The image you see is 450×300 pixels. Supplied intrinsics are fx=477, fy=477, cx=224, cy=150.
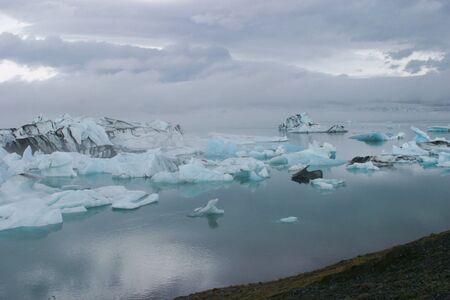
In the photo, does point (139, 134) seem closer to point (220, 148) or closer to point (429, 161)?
point (220, 148)

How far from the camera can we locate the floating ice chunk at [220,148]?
127 feet

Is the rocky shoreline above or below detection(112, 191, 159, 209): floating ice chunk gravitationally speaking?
above

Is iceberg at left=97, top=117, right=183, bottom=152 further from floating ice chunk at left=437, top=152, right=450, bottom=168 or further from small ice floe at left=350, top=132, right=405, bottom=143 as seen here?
floating ice chunk at left=437, top=152, right=450, bottom=168

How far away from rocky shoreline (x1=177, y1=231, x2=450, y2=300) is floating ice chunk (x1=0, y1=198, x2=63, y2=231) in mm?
8976

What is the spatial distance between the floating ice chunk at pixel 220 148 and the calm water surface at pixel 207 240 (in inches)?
619

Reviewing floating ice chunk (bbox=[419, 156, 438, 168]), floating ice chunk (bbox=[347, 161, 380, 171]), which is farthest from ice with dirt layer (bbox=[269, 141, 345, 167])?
floating ice chunk (bbox=[419, 156, 438, 168])

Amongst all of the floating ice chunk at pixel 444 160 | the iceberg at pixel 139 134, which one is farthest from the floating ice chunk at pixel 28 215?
the floating ice chunk at pixel 444 160

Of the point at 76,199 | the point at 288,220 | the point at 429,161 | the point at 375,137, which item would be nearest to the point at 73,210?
the point at 76,199

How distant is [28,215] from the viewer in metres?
16.8

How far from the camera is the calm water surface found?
1149 cm

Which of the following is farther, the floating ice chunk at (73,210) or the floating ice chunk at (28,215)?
the floating ice chunk at (73,210)

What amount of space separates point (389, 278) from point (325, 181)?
15948 mm

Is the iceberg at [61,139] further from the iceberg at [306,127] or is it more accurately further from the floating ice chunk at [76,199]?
the iceberg at [306,127]

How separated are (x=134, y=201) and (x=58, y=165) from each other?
421 inches
